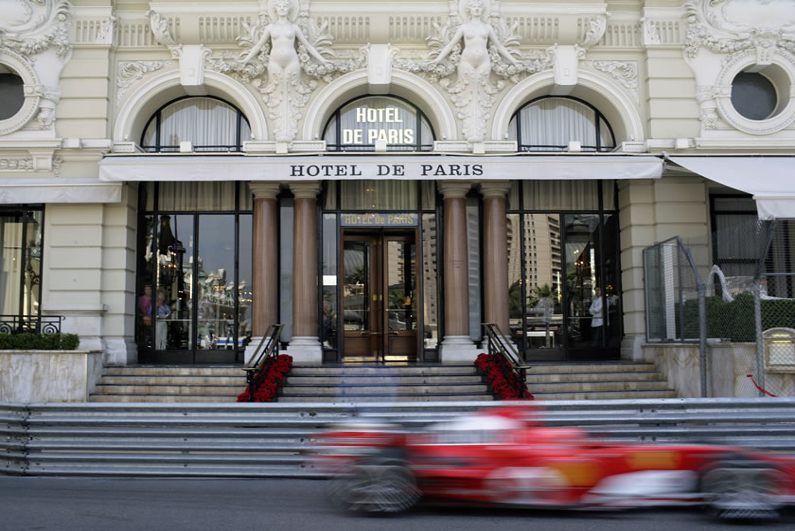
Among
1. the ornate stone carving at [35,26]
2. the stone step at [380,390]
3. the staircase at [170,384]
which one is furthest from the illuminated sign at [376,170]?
the ornate stone carving at [35,26]

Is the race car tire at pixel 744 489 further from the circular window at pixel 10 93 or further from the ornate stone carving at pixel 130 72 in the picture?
the circular window at pixel 10 93

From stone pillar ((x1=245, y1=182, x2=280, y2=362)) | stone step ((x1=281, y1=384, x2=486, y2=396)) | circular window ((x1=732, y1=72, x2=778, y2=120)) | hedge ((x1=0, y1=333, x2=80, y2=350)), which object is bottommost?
stone step ((x1=281, y1=384, x2=486, y2=396))

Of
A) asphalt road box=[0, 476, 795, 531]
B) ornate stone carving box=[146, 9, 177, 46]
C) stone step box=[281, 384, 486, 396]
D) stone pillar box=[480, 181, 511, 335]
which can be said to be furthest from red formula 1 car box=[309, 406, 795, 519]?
ornate stone carving box=[146, 9, 177, 46]

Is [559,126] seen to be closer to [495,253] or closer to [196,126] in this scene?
[495,253]

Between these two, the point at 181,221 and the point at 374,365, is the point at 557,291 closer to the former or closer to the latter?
the point at 374,365

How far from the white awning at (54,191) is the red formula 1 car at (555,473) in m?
11.3

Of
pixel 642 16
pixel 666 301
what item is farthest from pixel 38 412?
pixel 642 16

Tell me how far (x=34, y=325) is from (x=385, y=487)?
1206 centimetres

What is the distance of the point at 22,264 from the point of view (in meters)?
16.7

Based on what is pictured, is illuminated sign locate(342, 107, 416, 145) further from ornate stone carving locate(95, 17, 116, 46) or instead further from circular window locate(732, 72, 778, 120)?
circular window locate(732, 72, 778, 120)

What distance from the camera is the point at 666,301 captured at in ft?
49.5

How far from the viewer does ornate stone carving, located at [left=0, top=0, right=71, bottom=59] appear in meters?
16.1

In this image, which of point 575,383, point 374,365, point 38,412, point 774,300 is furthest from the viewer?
point 374,365

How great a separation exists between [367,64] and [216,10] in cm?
353
